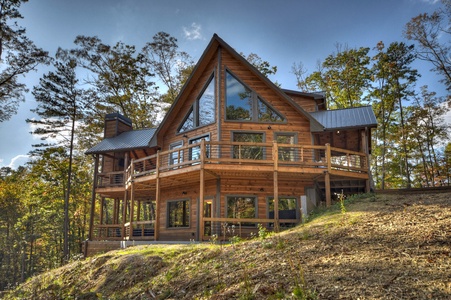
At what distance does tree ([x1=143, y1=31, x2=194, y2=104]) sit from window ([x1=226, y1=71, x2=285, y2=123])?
16.1 metres

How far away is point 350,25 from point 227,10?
841cm

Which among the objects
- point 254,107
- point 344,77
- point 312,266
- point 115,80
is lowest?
point 312,266

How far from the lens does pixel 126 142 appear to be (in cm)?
2247

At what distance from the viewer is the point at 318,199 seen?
1797cm

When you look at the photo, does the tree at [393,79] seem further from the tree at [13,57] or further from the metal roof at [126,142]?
the tree at [13,57]

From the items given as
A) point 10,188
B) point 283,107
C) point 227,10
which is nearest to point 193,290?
point 283,107

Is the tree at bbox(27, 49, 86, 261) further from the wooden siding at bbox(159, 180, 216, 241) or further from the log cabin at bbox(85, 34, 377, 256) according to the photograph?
the log cabin at bbox(85, 34, 377, 256)

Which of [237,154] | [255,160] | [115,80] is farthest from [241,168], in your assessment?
[115,80]

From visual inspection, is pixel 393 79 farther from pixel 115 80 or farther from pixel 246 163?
pixel 115 80

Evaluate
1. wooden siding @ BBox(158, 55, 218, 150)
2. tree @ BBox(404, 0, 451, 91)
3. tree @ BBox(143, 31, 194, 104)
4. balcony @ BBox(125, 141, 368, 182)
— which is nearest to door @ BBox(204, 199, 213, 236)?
balcony @ BBox(125, 141, 368, 182)

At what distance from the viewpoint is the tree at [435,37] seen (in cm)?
2400

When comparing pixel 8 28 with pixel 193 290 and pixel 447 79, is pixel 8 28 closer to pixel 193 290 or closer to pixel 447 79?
pixel 193 290

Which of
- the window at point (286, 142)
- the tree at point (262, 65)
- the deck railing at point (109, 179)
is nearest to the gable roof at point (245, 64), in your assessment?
the window at point (286, 142)

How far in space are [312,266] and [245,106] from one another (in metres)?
12.7
